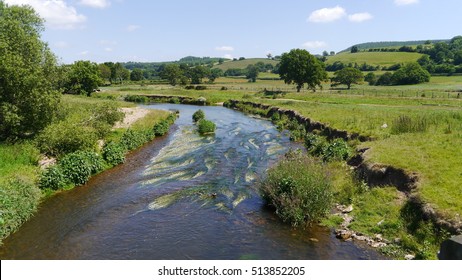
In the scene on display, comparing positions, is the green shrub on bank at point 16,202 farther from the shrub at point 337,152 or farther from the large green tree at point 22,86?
the shrub at point 337,152

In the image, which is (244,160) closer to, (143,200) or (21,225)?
(143,200)

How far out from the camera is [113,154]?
1347 inches

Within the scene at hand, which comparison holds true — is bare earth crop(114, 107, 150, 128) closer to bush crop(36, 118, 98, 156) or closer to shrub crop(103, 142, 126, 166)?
shrub crop(103, 142, 126, 166)

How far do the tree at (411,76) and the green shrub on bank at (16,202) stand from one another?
444ft

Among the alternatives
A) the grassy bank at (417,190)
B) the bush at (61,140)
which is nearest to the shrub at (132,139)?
the bush at (61,140)

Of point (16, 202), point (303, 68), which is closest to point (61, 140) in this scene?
point (16, 202)

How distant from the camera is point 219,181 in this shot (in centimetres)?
2870

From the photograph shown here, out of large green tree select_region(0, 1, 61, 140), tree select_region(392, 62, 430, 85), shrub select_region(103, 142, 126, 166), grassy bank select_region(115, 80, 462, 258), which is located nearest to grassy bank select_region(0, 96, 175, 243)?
shrub select_region(103, 142, 126, 166)

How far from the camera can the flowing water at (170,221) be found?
17.8 meters

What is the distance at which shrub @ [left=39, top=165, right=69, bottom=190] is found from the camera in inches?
1006

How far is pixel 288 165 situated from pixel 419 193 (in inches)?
307

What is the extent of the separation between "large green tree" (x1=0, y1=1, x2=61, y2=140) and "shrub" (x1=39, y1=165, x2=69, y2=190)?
7.37 metres

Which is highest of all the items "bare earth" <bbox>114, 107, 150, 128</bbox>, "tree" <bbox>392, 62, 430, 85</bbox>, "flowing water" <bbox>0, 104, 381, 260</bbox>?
"tree" <bbox>392, 62, 430, 85</bbox>
